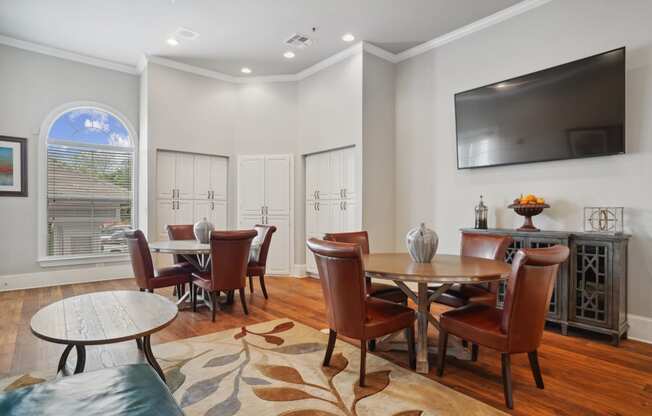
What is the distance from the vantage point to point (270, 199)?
610 centimetres

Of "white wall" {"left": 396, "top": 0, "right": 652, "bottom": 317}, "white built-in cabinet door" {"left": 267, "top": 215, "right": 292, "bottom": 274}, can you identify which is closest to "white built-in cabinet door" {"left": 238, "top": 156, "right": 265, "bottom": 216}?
"white built-in cabinet door" {"left": 267, "top": 215, "right": 292, "bottom": 274}

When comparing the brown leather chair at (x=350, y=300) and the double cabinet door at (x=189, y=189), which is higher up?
the double cabinet door at (x=189, y=189)

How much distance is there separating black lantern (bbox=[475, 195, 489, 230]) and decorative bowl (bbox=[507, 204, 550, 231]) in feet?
1.35

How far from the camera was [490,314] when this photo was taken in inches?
92.3

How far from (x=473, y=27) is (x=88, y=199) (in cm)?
605

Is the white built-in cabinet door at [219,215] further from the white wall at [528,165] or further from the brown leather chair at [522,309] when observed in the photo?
the brown leather chair at [522,309]

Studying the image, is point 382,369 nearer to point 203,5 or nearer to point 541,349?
point 541,349

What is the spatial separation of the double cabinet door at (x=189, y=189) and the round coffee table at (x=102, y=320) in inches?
128

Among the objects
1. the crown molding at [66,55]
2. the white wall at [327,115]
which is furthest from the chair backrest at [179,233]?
the crown molding at [66,55]

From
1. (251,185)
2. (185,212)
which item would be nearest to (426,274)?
(251,185)

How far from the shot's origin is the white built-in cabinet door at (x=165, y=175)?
5578 millimetres

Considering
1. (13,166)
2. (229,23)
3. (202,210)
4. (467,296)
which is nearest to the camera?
(467,296)

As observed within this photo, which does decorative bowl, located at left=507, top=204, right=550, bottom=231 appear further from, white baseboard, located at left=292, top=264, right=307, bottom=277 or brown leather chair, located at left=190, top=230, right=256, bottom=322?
white baseboard, located at left=292, top=264, right=307, bottom=277

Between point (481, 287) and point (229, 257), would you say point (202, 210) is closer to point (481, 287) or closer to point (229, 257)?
point (229, 257)
